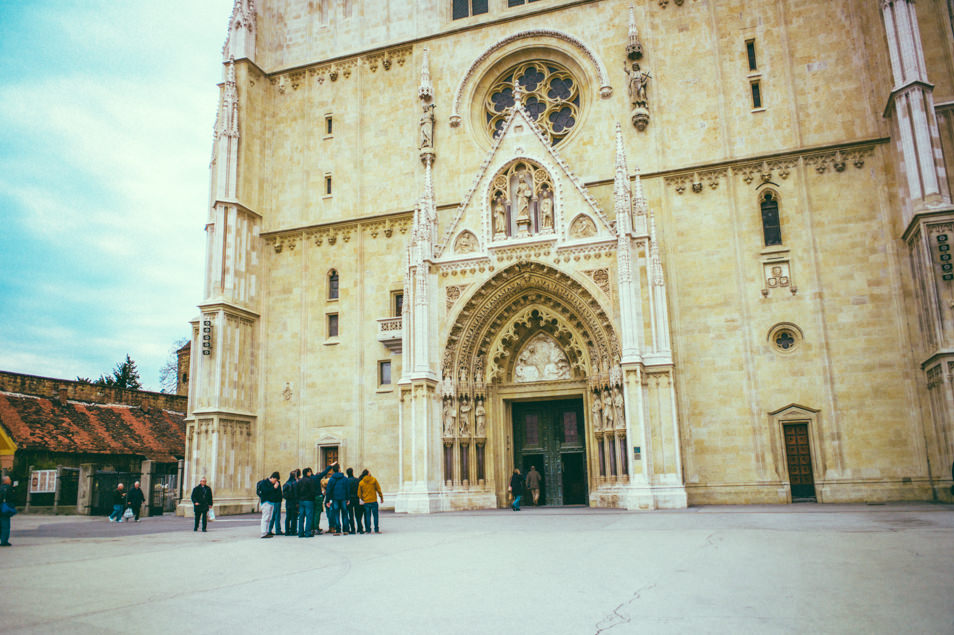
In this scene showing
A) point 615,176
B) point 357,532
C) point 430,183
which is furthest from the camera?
point 430,183

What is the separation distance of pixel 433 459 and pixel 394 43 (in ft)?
56.5

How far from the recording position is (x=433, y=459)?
23828mm

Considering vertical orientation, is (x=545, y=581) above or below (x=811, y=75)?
below

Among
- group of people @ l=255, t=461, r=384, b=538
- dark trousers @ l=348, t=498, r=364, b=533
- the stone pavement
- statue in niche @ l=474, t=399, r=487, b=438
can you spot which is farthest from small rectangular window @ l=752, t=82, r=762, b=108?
dark trousers @ l=348, t=498, r=364, b=533

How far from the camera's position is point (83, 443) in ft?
107

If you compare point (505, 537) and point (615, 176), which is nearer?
point (505, 537)

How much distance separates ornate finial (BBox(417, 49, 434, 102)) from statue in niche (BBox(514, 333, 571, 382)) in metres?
10.6

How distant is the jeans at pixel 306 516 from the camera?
15.7 m

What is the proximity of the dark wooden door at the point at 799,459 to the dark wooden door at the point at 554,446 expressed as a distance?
6680mm

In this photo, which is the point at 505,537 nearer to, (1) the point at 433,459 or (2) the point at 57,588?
(2) the point at 57,588

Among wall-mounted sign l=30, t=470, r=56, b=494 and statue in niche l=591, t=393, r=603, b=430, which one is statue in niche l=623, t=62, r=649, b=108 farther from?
wall-mounted sign l=30, t=470, r=56, b=494

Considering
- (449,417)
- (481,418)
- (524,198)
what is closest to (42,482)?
(449,417)

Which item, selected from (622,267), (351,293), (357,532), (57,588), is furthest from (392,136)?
(57,588)

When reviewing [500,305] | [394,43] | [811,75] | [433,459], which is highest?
[394,43]
